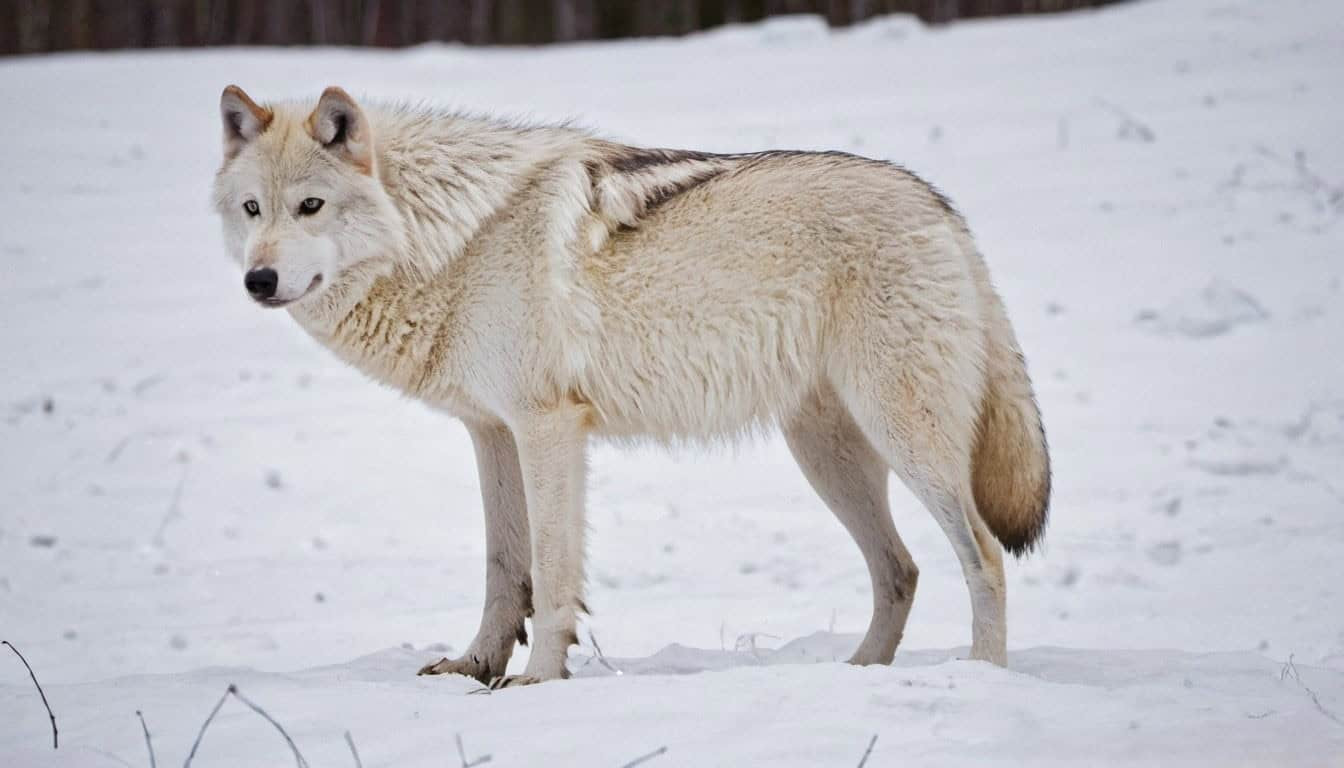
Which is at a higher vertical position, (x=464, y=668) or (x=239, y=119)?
(x=239, y=119)

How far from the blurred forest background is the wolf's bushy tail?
15238mm

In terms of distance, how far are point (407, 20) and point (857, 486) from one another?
16528mm

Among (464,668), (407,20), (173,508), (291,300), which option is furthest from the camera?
(407,20)

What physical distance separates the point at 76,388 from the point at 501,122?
5067 millimetres

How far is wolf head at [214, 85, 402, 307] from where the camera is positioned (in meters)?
4.08

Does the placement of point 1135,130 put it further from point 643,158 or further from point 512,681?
point 512,681

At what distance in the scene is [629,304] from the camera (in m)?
4.20

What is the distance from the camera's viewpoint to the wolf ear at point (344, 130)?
4148 millimetres

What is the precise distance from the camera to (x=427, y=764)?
2869 mm

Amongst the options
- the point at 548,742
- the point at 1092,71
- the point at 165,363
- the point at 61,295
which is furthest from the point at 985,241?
the point at 548,742

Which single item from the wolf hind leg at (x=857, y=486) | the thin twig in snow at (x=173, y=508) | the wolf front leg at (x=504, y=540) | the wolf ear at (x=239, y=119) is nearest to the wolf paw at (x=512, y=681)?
the wolf front leg at (x=504, y=540)

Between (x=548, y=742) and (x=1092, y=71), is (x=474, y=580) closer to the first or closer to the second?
(x=548, y=742)

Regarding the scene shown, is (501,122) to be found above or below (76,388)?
above

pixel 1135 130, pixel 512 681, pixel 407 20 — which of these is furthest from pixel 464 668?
pixel 407 20
